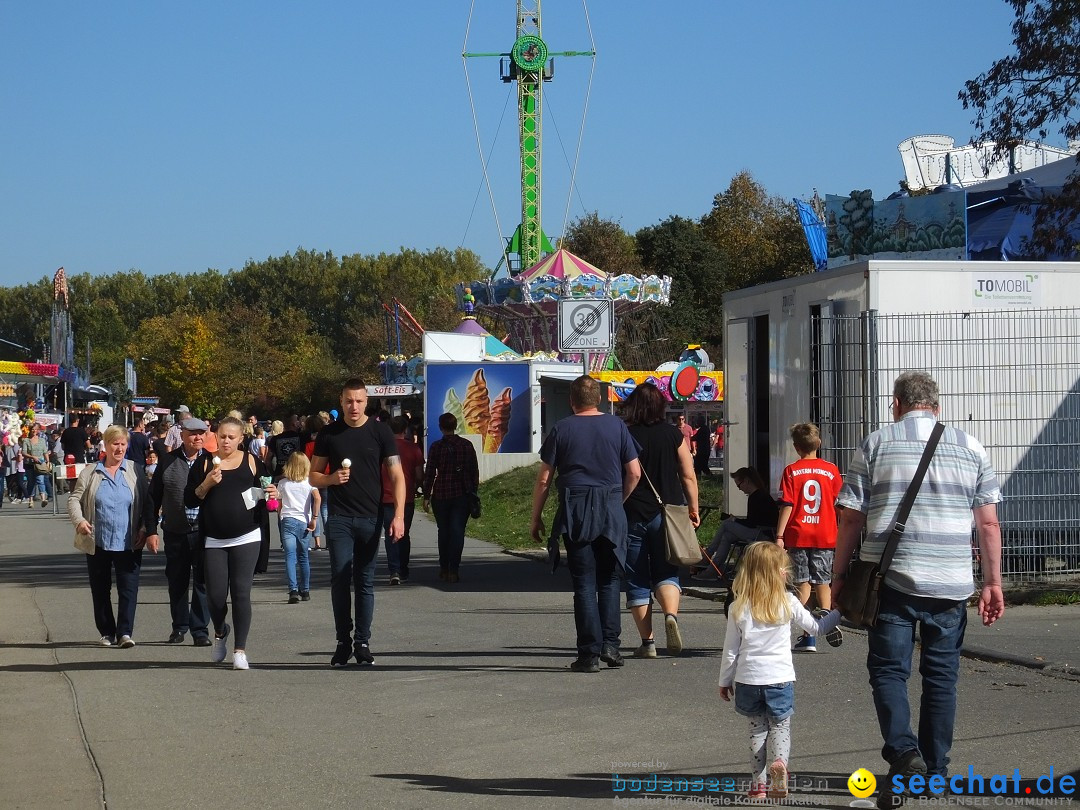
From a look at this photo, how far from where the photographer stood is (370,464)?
921 centimetres

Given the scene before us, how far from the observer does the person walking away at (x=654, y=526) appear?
9.23m

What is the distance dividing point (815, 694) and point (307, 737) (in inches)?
113

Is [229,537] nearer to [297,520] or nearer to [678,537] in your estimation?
[678,537]

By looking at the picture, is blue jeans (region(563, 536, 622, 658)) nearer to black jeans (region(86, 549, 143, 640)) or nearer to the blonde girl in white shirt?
the blonde girl in white shirt

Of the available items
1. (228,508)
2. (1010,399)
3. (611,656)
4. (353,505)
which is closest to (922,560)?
(611,656)

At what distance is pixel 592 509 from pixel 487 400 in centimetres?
2444

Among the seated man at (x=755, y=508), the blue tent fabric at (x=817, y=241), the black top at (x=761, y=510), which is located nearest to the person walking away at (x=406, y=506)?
the seated man at (x=755, y=508)

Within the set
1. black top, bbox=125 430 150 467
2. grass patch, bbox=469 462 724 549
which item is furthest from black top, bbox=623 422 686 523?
black top, bbox=125 430 150 467

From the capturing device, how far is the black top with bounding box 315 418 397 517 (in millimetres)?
9109

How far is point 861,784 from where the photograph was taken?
A: 5414 mm

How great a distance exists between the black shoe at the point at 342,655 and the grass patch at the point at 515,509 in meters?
6.66

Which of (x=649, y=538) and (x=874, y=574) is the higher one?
(x=874, y=574)

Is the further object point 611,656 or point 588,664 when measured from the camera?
point 611,656

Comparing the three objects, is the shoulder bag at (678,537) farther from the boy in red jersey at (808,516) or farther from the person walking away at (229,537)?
A: the person walking away at (229,537)
